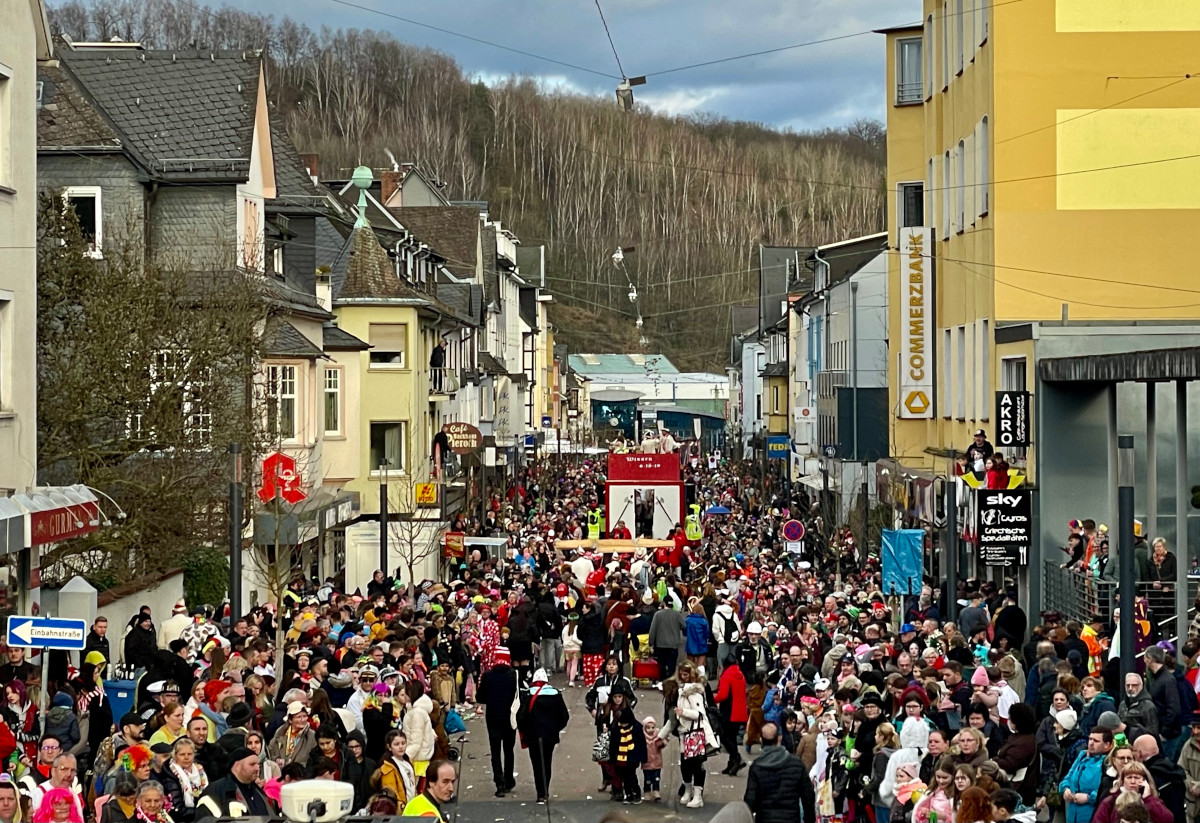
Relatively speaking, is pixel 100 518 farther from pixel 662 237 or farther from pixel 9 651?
pixel 662 237

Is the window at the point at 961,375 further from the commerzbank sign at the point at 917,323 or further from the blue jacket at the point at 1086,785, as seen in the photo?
the blue jacket at the point at 1086,785

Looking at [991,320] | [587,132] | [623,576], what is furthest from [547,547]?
[587,132]

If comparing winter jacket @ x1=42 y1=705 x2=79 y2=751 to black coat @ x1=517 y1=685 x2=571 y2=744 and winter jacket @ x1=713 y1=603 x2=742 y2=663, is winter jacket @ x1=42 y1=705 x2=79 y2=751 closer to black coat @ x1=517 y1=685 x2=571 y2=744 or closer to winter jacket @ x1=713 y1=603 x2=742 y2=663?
black coat @ x1=517 y1=685 x2=571 y2=744

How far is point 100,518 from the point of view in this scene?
22.9 metres

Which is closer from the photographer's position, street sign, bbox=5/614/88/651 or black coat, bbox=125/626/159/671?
street sign, bbox=5/614/88/651

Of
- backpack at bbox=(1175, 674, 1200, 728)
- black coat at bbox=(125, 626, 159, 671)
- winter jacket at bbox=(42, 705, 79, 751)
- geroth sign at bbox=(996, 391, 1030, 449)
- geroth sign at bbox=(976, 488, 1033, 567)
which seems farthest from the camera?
geroth sign at bbox=(996, 391, 1030, 449)

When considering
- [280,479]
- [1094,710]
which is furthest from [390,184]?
[1094,710]

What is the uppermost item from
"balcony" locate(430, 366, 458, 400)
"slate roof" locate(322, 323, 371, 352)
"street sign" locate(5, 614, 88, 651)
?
"slate roof" locate(322, 323, 371, 352)

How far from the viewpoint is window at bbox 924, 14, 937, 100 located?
124 feet

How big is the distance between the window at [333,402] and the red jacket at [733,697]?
22902mm

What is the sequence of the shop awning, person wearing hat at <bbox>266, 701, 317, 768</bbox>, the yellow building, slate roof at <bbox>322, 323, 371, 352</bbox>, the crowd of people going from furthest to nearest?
slate roof at <bbox>322, 323, 371, 352</bbox>, the yellow building, the shop awning, person wearing hat at <bbox>266, 701, 317, 768</bbox>, the crowd of people

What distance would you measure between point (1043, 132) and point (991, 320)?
310 centimetres

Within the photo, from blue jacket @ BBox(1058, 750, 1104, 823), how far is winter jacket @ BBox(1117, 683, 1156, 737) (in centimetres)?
77

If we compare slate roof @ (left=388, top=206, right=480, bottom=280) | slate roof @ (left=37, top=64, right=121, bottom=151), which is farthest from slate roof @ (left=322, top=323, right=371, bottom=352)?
slate roof @ (left=388, top=206, right=480, bottom=280)
